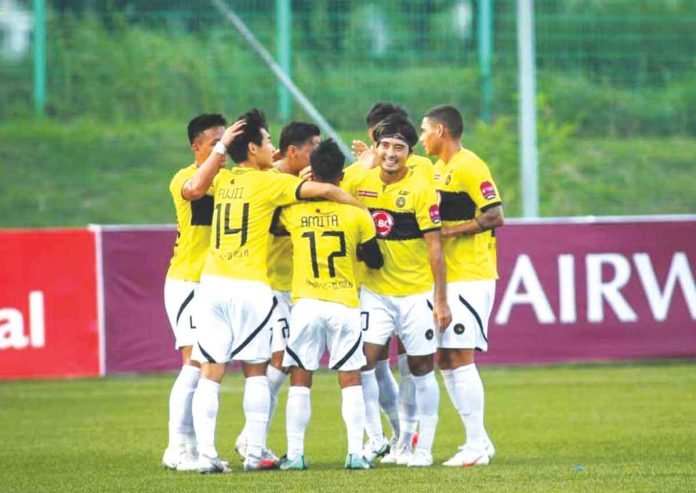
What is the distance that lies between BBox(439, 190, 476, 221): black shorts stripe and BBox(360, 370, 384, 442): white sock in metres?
1.18

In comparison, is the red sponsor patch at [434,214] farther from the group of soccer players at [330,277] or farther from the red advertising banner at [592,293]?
the red advertising banner at [592,293]

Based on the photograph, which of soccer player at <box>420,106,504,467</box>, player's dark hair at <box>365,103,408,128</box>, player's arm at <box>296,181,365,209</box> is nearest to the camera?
player's arm at <box>296,181,365,209</box>

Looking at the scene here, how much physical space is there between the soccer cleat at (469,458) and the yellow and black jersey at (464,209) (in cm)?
115

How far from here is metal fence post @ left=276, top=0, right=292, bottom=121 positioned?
26672 mm

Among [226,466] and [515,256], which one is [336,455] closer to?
[226,466]

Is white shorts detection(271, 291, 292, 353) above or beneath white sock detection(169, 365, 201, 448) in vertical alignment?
above

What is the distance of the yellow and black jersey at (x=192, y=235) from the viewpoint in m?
10.7

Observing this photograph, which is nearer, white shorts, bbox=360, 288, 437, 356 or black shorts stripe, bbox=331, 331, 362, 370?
black shorts stripe, bbox=331, 331, 362, 370

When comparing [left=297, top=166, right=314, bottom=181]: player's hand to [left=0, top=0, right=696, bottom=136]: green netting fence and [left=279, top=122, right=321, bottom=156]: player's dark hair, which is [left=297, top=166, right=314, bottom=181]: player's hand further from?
[left=0, top=0, right=696, bottom=136]: green netting fence

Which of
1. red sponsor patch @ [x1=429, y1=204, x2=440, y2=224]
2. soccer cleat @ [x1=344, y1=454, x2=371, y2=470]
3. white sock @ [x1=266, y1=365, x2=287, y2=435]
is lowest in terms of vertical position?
soccer cleat @ [x1=344, y1=454, x2=371, y2=470]

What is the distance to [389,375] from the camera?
11.2 m

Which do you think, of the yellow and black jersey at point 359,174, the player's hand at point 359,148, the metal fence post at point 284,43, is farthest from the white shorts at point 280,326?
the metal fence post at point 284,43

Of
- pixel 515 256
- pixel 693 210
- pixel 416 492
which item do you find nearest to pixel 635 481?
pixel 416 492

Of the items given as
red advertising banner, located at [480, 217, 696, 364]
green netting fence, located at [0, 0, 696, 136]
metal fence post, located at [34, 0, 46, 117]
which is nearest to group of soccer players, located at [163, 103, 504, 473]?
red advertising banner, located at [480, 217, 696, 364]
